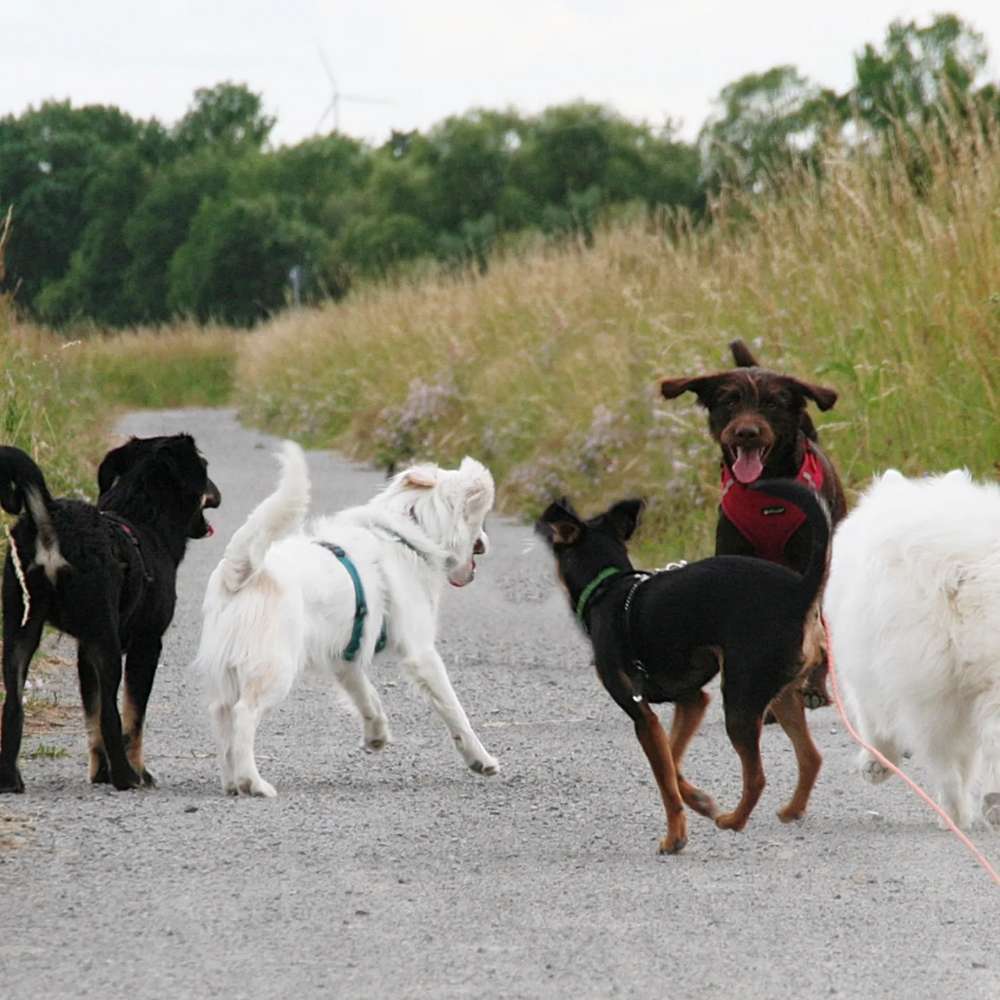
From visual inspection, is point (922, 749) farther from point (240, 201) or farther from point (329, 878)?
point (240, 201)

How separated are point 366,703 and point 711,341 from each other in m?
6.04

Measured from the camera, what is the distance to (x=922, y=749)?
550cm

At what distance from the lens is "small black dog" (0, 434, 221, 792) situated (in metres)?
5.92

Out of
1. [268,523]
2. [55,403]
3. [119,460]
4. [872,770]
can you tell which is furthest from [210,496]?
[55,403]

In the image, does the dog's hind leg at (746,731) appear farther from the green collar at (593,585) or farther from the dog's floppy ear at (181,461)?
the dog's floppy ear at (181,461)

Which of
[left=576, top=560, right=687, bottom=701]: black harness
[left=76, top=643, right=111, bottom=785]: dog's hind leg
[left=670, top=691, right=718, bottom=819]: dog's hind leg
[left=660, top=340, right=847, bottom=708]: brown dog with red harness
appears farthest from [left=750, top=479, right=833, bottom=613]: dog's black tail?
[left=76, top=643, right=111, bottom=785]: dog's hind leg

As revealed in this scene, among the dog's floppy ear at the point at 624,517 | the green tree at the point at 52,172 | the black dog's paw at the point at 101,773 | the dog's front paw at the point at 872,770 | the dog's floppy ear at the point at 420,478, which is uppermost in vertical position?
the green tree at the point at 52,172

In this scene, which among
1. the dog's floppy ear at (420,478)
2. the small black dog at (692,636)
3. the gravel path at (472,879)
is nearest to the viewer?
the gravel path at (472,879)

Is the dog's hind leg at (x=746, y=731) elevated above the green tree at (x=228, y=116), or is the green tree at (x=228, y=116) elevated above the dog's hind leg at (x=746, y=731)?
the green tree at (x=228, y=116)

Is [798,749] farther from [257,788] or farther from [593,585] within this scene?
[257,788]

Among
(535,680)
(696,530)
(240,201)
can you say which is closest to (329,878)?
(535,680)

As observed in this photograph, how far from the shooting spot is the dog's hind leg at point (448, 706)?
648 centimetres

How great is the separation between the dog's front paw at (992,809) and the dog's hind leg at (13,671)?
300cm

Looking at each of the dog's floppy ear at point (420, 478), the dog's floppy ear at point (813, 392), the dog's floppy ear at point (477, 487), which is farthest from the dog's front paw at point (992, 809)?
the dog's floppy ear at point (420, 478)
